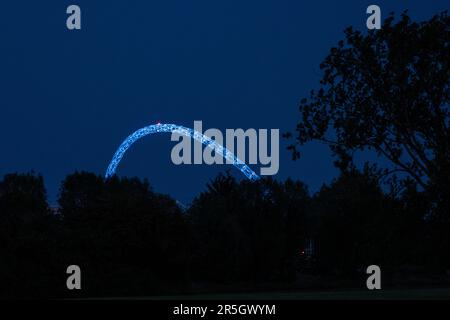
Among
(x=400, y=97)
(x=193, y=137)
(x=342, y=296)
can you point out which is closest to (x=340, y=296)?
(x=342, y=296)

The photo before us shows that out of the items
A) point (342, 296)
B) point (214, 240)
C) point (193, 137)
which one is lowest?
point (342, 296)

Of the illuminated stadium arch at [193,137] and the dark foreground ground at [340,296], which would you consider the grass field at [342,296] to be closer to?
the dark foreground ground at [340,296]

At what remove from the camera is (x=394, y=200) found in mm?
23453

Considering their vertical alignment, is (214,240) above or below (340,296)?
above

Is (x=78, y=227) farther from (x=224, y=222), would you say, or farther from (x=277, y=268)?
(x=277, y=268)

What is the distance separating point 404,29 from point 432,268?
7.38 meters

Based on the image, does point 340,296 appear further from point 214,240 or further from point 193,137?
point 193,137

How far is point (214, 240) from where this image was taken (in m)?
56.2

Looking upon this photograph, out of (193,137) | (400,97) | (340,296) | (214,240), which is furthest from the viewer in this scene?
(193,137)

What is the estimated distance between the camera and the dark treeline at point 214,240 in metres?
23.9

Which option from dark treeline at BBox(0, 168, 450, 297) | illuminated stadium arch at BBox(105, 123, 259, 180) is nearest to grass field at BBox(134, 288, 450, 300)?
dark treeline at BBox(0, 168, 450, 297)

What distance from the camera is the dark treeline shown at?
23.9 metres

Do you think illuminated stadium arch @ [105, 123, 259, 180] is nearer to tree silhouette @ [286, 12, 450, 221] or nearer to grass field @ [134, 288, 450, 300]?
grass field @ [134, 288, 450, 300]
